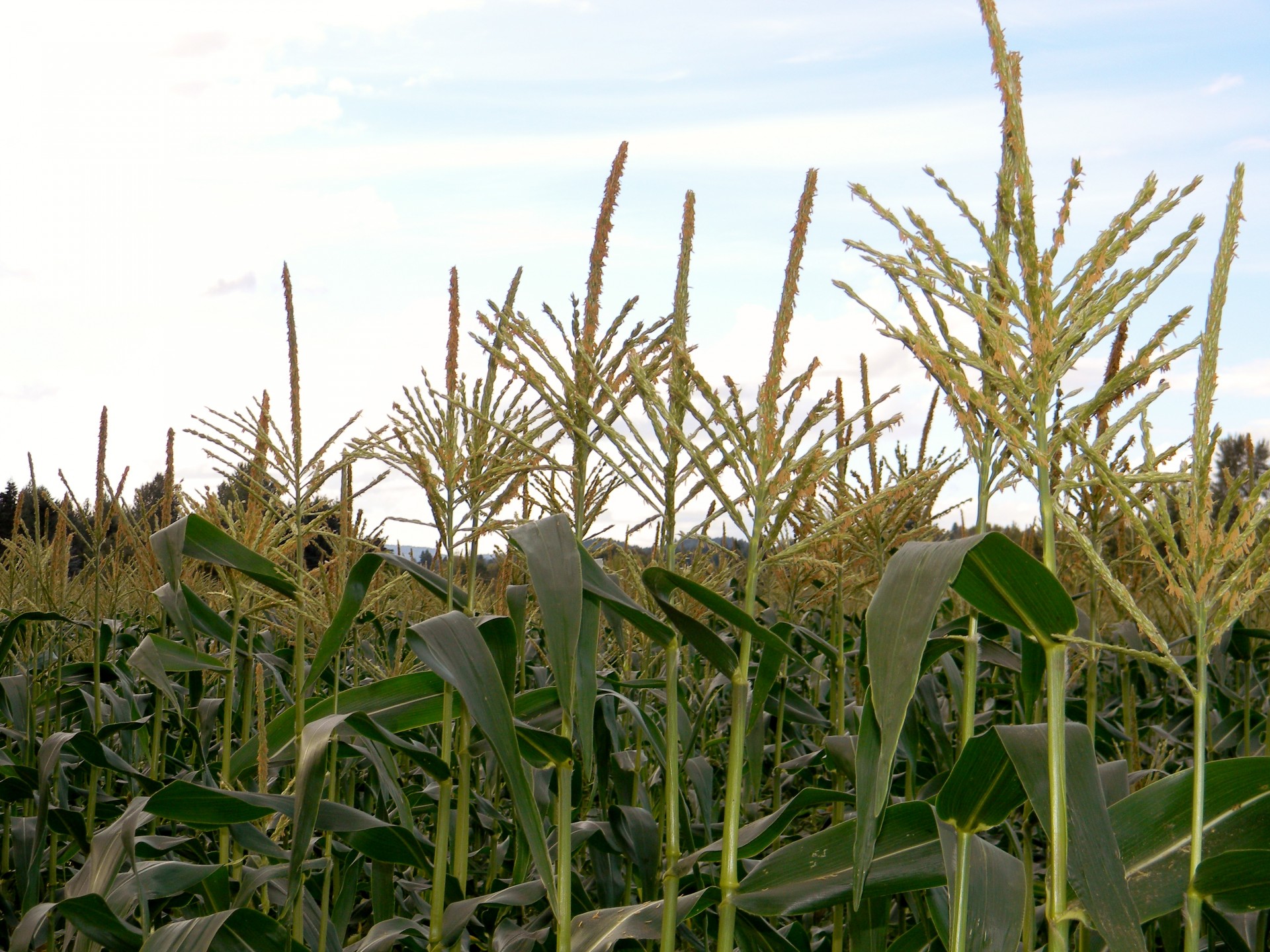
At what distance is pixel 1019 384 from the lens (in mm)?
1404

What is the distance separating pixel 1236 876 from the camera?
154 centimetres

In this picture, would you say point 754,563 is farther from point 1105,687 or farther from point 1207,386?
point 1105,687

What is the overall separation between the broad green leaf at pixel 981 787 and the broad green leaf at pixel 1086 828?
131 mm

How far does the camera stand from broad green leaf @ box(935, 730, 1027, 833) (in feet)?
5.42

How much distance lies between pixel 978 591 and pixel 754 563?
39cm

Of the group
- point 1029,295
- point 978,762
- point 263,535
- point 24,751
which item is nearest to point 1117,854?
point 978,762

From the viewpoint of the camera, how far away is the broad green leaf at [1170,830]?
5.54 ft

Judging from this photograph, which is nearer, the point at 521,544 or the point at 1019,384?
the point at 1019,384

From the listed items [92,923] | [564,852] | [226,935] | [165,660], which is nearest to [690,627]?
[564,852]

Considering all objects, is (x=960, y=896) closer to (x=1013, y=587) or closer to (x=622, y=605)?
(x=1013, y=587)

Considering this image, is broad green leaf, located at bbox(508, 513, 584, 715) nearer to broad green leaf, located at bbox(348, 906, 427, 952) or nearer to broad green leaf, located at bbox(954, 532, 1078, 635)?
broad green leaf, located at bbox(954, 532, 1078, 635)

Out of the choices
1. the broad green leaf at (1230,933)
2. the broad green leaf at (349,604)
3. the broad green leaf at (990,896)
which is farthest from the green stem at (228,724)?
the broad green leaf at (1230,933)

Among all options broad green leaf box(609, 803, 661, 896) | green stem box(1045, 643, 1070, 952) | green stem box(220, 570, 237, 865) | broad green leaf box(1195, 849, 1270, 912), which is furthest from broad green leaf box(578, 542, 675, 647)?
green stem box(220, 570, 237, 865)

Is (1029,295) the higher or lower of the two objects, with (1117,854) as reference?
higher
